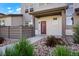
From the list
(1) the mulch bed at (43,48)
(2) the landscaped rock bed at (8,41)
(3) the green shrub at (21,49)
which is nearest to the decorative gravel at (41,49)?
(1) the mulch bed at (43,48)

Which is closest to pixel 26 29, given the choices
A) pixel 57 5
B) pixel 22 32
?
pixel 22 32

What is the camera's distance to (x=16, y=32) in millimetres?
4742

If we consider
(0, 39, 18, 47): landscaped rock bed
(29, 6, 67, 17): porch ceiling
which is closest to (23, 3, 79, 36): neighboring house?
(29, 6, 67, 17): porch ceiling

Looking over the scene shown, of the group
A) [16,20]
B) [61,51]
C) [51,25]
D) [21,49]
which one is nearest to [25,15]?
[16,20]

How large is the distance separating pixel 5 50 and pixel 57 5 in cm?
138

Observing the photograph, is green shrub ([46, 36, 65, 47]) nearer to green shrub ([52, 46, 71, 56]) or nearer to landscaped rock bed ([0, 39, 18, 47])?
green shrub ([52, 46, 71, 56])

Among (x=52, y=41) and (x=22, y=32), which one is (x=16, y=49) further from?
(x=52, y=41)

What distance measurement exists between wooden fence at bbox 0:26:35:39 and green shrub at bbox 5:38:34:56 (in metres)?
0.17

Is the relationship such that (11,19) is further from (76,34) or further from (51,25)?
(76,34)

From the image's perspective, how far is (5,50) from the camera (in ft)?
15.1

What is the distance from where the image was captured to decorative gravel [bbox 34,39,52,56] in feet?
15.2

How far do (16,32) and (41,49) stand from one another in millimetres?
622

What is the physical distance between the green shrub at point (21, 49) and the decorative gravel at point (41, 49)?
113 millimetres

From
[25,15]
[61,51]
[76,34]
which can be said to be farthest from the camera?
[25,15]
